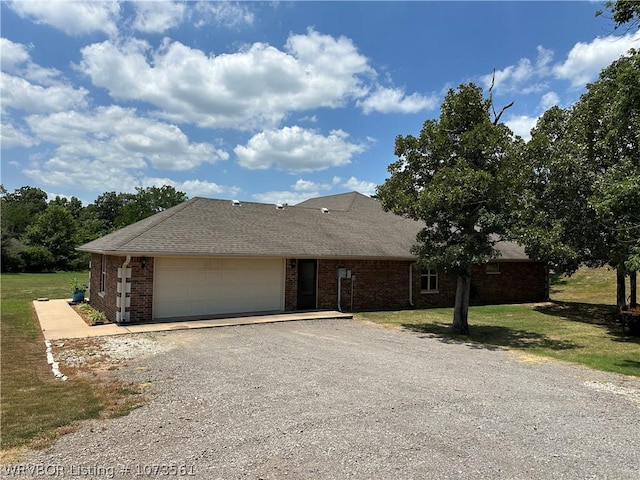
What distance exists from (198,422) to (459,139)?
10159 millimetres

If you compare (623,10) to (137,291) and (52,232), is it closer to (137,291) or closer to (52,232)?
(137,291)

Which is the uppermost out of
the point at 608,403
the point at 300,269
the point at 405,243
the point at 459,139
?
the point at 459,139

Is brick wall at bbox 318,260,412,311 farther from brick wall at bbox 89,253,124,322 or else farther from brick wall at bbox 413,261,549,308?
brick wall at bbox 89,253,124,322

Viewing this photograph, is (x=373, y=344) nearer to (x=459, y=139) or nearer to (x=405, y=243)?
(x=459, y=139)

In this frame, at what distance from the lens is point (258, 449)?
431 centimetres

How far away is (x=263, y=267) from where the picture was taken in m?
14.9

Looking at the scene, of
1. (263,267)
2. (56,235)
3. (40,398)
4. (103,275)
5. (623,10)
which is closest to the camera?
(40,398)

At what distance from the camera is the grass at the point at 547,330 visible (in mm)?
10102

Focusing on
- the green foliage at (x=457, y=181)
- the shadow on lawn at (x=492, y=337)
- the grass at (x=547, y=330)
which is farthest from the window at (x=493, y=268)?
the green foliage at (x=457, y=181)

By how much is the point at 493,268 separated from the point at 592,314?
14.5 feet

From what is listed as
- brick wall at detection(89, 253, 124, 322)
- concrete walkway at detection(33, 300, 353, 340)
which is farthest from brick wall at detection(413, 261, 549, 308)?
brick wall at detection(89, 253, 124, 322)

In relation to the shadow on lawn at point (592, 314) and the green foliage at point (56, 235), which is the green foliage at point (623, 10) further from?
the green foliage at point (56, 235)

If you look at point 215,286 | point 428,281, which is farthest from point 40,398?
point 428,281

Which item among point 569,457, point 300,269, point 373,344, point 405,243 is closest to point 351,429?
point 569,457
